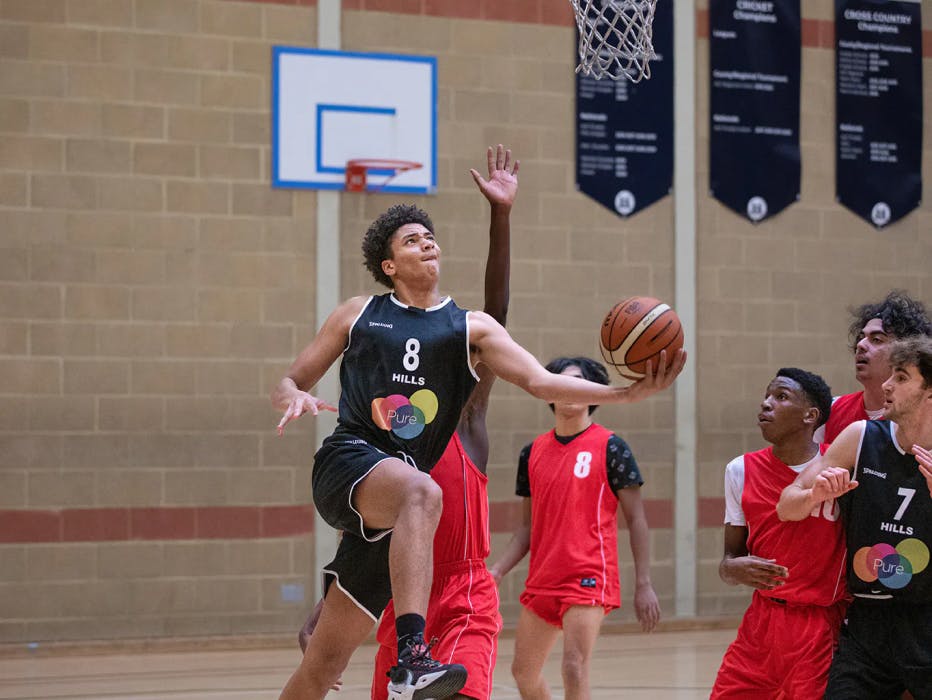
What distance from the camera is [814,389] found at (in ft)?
14.5

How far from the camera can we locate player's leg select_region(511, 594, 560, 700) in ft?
17.3

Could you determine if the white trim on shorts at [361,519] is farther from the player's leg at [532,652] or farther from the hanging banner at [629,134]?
the hanging banner at [629,134]

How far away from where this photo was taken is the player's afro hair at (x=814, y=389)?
14.5ft

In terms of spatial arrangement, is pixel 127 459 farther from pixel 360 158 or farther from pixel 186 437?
pixel 360 158

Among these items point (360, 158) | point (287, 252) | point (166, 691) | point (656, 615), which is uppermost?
point (360, 158)

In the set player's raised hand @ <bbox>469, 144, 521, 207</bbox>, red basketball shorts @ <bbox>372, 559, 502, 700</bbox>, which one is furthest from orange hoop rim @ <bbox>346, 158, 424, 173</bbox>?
red basketball shorts @ <bbox>372, 559, 502, 700</bbox>

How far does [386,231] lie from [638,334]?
94 centimetres

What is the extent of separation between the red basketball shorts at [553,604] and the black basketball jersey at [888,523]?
1.52 meters

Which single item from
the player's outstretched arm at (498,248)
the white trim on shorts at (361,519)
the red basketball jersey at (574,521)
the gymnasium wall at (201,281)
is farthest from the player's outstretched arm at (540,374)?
the gymnasium wall at (201,281)

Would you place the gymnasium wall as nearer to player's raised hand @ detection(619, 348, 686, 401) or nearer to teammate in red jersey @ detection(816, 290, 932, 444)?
teammate in red jersey @ detection(816, 290, 932, 444)

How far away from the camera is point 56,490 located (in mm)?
8414

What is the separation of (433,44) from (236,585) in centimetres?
396

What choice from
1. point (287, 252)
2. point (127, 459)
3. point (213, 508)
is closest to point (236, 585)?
point (213, 508)

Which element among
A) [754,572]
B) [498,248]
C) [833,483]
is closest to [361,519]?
[498,248]
